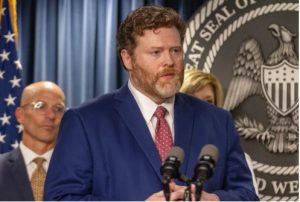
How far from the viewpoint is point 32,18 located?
4.09m

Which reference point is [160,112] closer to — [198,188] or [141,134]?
[141,134]

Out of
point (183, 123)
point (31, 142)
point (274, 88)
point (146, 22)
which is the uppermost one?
point (146, 22)

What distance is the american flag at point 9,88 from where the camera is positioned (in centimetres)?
362

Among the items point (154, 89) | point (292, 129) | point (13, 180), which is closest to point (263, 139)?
point (292, 129)

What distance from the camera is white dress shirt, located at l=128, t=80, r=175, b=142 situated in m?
2.02

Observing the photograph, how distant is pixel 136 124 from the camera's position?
1971 mm

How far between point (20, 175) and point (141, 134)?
3.83 ft

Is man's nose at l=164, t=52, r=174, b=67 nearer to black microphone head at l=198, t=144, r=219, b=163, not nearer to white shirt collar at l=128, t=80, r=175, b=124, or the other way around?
white shirt collar at l=128, t=80, r=175, b=124

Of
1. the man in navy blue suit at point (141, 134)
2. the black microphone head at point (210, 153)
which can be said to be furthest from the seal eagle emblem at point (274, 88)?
the black microphone head at point (210, 153)

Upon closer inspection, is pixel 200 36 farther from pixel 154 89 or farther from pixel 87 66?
pixel 154 89

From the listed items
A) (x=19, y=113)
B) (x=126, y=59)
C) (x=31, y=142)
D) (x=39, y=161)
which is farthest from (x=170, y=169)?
(x=19, y=113)

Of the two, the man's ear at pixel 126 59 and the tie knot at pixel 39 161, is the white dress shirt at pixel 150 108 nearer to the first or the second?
the man's ear at pixel 126 59

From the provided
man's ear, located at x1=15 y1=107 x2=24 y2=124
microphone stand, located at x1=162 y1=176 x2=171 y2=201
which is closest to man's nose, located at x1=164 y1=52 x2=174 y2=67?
microphone stand, located at x1=162 y1=176 x2=171 y2=201

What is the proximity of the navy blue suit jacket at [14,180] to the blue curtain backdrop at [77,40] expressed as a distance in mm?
1073
